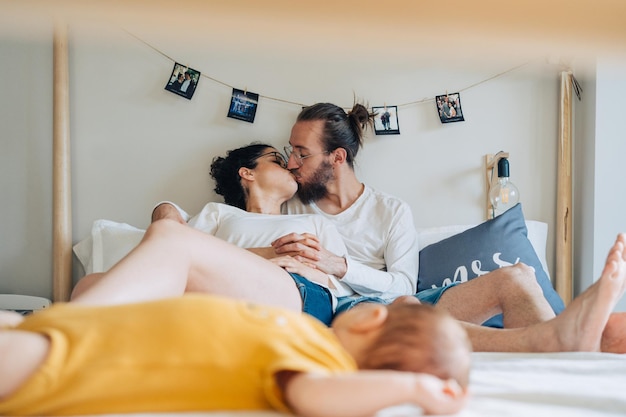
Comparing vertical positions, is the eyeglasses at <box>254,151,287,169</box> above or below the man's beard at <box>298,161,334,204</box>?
above

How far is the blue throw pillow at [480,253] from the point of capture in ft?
6.88

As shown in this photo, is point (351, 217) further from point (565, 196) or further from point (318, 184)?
point (565, 196)

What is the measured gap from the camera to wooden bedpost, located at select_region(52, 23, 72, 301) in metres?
2.36

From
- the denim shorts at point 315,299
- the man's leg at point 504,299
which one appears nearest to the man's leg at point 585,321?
the man's leg at point 504,299

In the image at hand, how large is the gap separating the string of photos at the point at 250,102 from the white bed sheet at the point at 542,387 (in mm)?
1394

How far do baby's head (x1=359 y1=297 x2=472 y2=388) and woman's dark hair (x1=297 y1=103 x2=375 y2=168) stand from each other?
152 centimetres

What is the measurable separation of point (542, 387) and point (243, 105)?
177cm

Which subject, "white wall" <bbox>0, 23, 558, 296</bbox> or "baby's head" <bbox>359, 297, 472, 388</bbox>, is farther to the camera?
"white wall" <bbox>0, 23, 558, 296</bbox>

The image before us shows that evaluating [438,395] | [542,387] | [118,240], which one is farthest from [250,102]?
[438,395]

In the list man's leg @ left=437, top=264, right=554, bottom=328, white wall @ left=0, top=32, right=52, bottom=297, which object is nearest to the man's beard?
man's leg @ left=437, top=264, right=554, bottom=328

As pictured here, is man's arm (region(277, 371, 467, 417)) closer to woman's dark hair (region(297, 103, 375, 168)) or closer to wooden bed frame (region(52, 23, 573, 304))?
woman's dark hair (region(297, 103, 375, 168))

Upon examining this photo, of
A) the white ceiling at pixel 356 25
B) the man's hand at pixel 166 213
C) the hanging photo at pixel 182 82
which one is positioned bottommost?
the man's hand at pixel 166 213

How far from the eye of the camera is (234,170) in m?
2.34

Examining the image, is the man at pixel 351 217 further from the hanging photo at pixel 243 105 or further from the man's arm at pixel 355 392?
the man's arm at pixel 355 392
